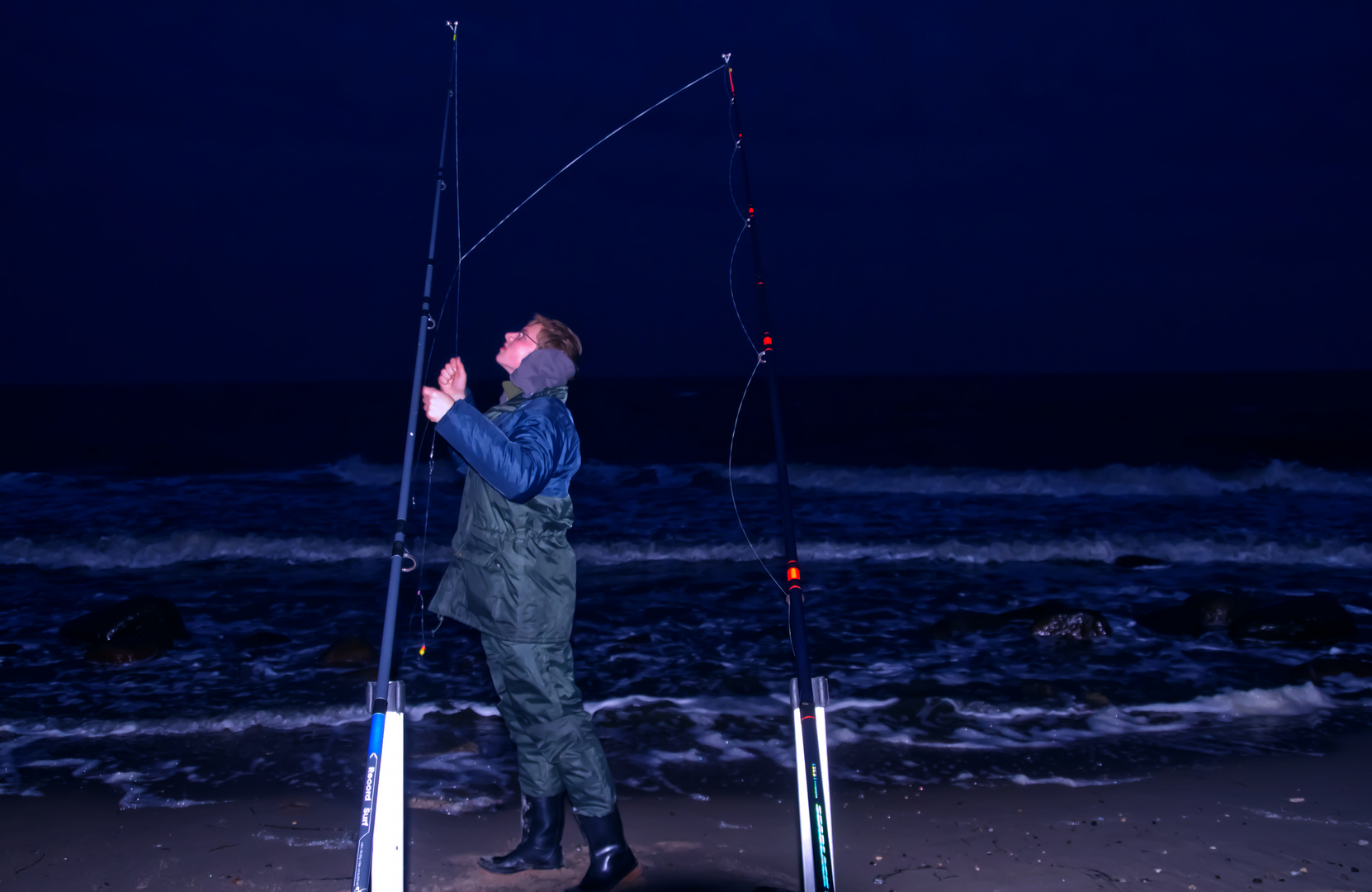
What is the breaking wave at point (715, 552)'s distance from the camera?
426 inches

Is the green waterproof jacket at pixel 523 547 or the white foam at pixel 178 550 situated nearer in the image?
the green waterproof jacket at pixel 523 547

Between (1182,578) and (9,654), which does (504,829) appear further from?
(1182,578)

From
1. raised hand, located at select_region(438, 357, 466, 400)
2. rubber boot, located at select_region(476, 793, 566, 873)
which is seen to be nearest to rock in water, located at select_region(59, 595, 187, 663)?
rubber boot, located at select_region(476, 793, 566, 873)

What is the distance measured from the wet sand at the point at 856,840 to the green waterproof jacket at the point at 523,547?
1019mm

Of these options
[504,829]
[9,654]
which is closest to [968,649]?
[504,829]

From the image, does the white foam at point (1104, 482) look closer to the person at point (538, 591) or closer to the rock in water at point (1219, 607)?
the rock in water at point (1219, 607)

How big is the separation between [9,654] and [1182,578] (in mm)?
10598

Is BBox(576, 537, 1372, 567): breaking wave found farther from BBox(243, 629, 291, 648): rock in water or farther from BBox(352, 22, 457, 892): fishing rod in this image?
BBox(352, 22, 457, 892): fishing rod

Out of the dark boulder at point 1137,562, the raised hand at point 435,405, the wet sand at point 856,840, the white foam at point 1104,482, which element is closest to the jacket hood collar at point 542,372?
the raised hand at point 435,405

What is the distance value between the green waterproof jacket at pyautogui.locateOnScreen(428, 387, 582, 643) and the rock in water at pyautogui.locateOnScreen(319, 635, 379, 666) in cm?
406

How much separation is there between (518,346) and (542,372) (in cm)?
18

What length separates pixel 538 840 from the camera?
3148 millimetres

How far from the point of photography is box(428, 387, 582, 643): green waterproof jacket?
108 inches

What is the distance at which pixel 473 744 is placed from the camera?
16.0ft
